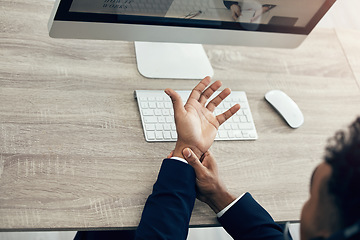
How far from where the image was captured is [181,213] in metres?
0.88

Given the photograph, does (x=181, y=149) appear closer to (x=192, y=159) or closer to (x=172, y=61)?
(x=192, y=159)

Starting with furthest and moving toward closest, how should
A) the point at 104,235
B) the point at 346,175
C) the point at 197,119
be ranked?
the point at 104,235 → the point at 197,119 → the point at 346,175

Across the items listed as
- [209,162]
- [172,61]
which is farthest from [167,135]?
[172,61]

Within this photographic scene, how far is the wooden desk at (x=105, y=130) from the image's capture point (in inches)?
34.8

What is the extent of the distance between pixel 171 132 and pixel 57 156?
272mm

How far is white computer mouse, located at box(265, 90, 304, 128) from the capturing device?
116 cm

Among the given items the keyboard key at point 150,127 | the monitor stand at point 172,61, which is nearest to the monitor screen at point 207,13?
the monitor stand at point 172,61

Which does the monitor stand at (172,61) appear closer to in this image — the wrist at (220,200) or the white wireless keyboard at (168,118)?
the white wireless keyboard at (168,118)

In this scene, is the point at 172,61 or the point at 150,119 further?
the point at 172,61

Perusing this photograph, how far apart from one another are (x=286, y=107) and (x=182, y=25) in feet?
1.21

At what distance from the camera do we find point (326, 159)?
1.82ft

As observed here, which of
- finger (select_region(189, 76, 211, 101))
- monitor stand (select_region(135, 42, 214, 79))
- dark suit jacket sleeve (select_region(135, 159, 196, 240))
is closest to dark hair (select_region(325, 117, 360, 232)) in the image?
dark suit jacket sleeve (select_region(135, 159, 196, 240))

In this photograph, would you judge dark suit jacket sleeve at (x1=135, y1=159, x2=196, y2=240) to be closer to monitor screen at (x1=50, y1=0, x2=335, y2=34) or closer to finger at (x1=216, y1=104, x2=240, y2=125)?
finger at (x1=216, y1=104, x2=240, y2=125)

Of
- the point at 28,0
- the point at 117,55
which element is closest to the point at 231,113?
the point at 117,55
